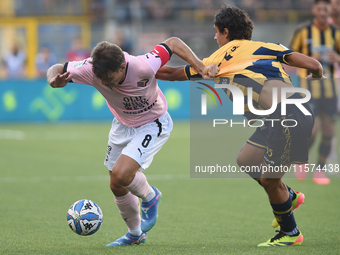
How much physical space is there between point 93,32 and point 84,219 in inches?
586

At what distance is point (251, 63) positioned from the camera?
397 centimetres

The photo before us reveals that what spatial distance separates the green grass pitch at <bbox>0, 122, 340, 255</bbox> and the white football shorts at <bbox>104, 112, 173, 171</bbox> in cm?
64

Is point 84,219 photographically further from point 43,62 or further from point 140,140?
point 43,62

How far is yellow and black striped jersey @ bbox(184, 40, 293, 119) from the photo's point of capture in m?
3.96

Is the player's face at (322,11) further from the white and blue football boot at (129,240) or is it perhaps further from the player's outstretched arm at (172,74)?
the white and blue football boot at (129,240)

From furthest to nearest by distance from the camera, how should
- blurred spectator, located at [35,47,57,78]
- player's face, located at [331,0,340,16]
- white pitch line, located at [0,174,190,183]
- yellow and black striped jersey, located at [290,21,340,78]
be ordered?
1. blurred spectator, located at [35,47,57,78]
2. white pitch line, located at [0,174,190,183]
3. player's face, located at [331,0,340,16]
4. yellow and black striped jersey, located at [290,21,340,78]

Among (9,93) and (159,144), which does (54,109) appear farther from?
(159,144)

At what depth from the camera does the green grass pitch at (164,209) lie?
417cm

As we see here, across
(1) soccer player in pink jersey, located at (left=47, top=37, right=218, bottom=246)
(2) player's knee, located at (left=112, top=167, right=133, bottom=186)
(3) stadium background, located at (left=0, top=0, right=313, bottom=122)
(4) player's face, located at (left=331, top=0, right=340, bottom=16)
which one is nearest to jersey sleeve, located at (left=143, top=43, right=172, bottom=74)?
(1) soccer player in pink jersey, located at (left=47, top=37, right=218, bottom=246)

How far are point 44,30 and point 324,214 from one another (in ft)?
48.3

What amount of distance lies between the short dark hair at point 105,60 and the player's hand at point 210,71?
0.68m

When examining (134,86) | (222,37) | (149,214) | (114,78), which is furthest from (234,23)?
(149,214)

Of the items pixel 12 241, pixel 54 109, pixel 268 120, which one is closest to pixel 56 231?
pixel 12 241

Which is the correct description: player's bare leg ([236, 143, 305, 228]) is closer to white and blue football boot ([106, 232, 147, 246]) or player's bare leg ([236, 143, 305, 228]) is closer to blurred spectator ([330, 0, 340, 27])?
white and blue football boot ([106, 232, 147, 246])
